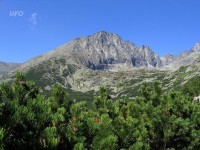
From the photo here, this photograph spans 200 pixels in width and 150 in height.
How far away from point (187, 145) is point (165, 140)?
1.88m

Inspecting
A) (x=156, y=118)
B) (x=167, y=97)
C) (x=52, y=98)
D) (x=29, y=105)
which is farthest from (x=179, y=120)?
(x=29, y=105)

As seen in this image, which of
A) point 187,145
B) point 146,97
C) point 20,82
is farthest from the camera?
point 146,97

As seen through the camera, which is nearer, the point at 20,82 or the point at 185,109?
the point at 20,82

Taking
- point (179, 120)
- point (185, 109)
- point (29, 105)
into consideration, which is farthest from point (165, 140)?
point (29, 105)

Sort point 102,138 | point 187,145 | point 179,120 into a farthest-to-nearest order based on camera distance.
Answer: point 187,145
point 179,120
point 102,138

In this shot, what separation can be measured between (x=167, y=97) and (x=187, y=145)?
3.31m

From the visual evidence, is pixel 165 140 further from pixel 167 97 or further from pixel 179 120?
pixel 167 97

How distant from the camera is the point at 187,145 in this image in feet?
66.5

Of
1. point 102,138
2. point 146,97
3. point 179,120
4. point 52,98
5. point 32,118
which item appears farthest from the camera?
point 146,97

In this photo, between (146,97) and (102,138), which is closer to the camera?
(102,138)

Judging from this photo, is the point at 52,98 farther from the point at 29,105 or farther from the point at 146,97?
the point at 146,97

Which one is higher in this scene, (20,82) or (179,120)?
(20,82)

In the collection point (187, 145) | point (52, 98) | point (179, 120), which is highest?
point (52, 98)

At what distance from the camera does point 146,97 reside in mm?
23844
